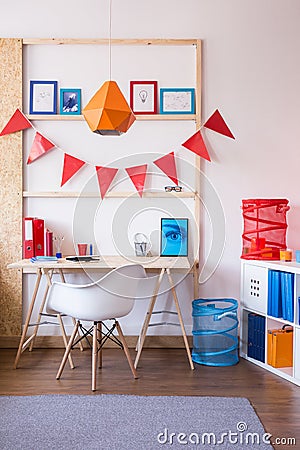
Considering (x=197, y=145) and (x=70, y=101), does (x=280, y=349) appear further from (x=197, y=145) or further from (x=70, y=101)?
(x=70, y=101)

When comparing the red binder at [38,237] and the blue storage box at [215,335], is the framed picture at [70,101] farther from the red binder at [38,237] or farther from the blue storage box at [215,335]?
the blue storage box at [215,335]

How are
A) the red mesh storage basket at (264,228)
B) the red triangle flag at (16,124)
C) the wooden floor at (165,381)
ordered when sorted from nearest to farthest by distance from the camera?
the wooden floor at (165,381)
the red mesh storage basket at (264,228)
the red triangle flag at (16,124)

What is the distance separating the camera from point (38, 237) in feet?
13.8

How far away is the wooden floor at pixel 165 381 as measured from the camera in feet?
10.0

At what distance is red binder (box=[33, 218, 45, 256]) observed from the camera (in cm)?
417

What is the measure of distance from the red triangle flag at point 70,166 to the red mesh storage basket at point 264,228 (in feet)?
4.07

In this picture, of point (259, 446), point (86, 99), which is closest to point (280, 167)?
point (86, 99)

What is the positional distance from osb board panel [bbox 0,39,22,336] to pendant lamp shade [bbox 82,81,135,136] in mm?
1113

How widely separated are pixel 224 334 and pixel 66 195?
1.52 metres

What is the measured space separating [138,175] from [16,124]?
3.18 ft

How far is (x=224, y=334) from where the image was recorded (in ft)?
13.2

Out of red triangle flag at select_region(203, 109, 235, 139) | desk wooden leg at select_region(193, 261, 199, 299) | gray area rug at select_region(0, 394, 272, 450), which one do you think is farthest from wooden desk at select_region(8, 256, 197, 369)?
red triangle flag at select_region(203, 109, 235, 139)

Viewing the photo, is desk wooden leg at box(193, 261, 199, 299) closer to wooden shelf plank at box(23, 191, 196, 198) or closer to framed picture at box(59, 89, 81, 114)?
wooden shelf plank at box(23, 191, 196, 198)

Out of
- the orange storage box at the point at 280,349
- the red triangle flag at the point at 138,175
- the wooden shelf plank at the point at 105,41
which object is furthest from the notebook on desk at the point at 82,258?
the wooden shelf plank at the point at 105,41
